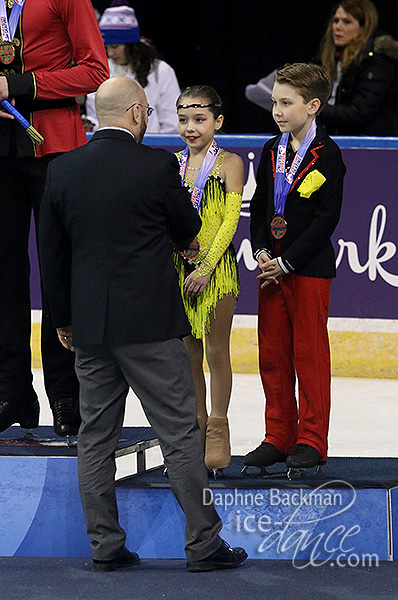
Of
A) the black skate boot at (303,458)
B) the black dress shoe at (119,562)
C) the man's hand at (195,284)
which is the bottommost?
the black dress shoe at (119,562)

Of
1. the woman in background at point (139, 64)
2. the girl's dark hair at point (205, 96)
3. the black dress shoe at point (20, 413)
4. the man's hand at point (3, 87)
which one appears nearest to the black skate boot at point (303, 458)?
the black dress shoe at point (20, 413)

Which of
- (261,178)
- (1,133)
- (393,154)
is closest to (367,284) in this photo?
(393,154)

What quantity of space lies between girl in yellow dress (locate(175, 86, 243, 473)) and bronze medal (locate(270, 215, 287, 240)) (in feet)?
0.46

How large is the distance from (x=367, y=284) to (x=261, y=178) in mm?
2792

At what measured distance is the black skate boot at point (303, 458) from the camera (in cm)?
407

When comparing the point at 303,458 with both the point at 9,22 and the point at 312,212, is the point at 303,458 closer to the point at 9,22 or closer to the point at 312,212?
the point at 312,212

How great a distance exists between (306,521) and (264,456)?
0.29m

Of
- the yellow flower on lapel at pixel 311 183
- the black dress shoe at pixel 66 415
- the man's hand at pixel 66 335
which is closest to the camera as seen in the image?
the man's hand at pixel 66 335

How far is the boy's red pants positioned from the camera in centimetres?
407

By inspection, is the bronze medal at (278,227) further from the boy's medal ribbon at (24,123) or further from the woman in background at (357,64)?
the woman in background at (357,64)

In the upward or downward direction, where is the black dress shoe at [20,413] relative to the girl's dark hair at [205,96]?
downward

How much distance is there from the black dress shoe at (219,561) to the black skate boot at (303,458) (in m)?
0.44

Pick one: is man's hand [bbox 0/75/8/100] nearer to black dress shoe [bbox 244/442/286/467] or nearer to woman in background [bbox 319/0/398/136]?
black dress shoe [bbox 244/442/286/467]

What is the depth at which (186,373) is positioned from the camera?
3688 millimetres
